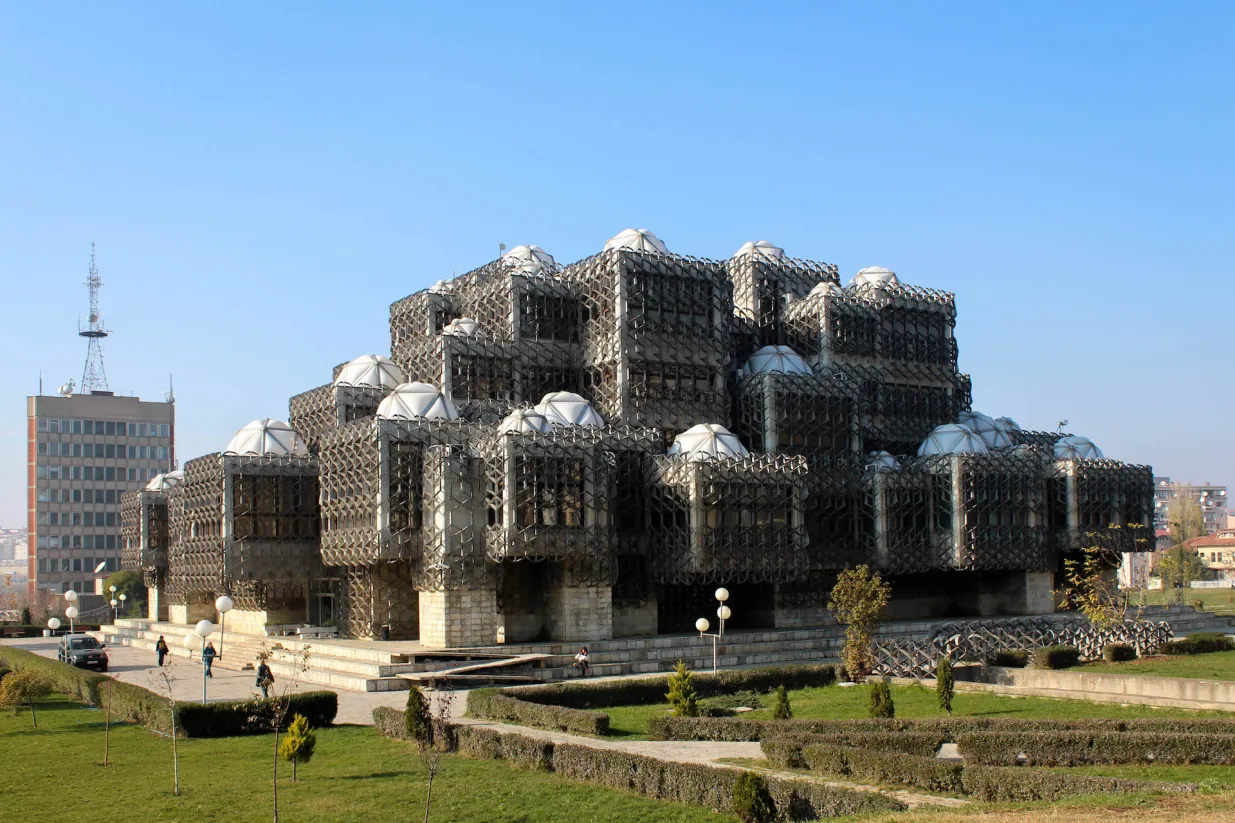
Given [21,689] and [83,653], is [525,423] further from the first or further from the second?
[21,689]

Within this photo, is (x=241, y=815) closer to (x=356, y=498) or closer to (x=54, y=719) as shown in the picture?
(x=54, y=719)

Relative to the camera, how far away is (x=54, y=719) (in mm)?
33531

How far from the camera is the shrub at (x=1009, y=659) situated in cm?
4156

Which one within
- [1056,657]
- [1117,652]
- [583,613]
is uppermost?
[583,613]

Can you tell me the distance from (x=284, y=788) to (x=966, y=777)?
39.8 feet

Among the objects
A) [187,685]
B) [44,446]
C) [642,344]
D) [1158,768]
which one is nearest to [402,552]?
[187,685]

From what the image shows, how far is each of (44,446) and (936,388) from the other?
98.2 metres

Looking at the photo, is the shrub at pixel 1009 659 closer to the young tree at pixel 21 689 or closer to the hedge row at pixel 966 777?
the hedge row at pixel 966 777

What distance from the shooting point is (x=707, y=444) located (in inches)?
2127

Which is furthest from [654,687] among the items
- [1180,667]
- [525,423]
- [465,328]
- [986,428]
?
[986,428]

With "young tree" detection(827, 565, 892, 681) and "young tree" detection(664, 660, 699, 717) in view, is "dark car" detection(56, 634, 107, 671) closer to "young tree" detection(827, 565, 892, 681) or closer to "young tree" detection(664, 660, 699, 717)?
"young tree" detection(664, 660, 699, 717)

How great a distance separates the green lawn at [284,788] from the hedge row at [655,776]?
1.02 feet

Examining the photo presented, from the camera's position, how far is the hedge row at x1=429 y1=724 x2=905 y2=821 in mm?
18328

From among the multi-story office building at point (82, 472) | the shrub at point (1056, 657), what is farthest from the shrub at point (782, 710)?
the multi-story office building at point (82, 472)
